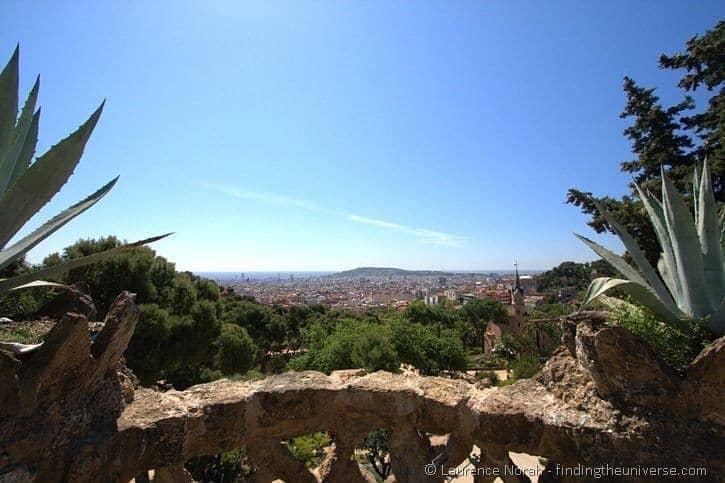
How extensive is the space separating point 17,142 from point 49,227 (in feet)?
2.19

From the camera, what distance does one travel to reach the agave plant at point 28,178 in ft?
7.59

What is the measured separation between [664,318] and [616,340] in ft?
1.55

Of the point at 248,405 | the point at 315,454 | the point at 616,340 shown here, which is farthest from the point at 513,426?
the point at 315,454

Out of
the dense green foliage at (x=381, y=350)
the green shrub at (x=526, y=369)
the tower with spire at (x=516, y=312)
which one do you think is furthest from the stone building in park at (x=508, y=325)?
the dense green foliage at (x=381, y=350)

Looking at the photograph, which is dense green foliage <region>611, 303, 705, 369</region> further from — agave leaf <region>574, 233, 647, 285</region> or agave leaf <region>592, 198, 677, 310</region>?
agave leaf <region>574, 233, 647, 285</region>

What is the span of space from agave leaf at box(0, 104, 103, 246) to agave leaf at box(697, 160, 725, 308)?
4133 millimetres

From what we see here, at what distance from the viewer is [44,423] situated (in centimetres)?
205

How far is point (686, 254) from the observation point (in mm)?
2580

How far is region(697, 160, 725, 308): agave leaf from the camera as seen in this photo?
2.49m

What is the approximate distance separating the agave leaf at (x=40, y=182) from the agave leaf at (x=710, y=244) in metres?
4.13

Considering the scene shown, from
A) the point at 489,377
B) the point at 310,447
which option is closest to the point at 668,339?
the point at 310,447

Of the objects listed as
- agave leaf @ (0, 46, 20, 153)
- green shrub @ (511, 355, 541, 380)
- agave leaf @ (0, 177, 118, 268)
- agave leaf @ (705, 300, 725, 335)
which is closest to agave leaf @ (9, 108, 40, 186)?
agave leaf @ (0, 46, 20, 153)

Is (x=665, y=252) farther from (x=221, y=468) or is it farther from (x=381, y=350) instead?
(x=381, y=350)

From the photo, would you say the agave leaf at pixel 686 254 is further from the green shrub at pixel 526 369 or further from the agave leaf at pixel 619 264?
the green shrub at pixel 526 369
